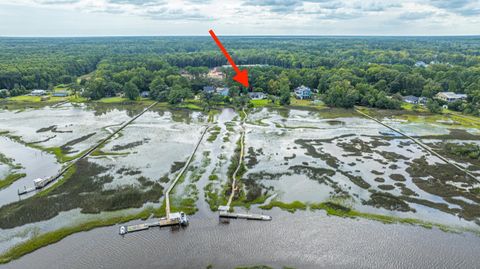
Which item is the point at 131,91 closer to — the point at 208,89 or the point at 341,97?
the point at 208,89

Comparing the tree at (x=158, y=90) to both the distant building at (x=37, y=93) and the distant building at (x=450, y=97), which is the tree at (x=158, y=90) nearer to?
the distant building at (x=37, y=93)

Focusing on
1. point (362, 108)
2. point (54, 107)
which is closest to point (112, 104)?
point (54, 107)

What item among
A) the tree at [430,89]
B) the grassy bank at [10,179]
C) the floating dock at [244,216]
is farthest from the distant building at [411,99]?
the grassy bank at [10,179]

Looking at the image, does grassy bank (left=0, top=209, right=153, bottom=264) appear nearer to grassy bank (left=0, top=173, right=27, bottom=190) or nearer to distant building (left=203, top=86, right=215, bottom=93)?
grassy bank (left=0, top=173, right=27, bottom=190)

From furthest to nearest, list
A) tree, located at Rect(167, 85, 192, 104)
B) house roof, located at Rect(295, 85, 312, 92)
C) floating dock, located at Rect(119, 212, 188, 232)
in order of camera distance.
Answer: house roof, located at Rect(295, 85, 312, 92), tree, located at Rect(167, 85, 192, 104), floating dock, located at Rect(119, 212, 188, 232)

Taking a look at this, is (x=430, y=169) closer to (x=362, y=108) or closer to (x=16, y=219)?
(x=362, y=108)

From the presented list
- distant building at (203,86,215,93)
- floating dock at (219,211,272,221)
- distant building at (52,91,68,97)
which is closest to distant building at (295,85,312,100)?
distant building at (203,86,215,93)

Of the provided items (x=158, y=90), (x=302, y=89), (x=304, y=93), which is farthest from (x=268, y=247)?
(x=302, y=89)
